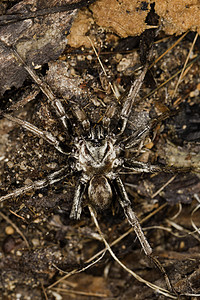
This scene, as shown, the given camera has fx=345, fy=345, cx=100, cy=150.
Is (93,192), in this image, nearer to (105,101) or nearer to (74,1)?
(105,101)

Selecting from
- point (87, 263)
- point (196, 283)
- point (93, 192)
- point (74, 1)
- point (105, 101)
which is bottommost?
point (196, 283)

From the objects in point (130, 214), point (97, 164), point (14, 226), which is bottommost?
point (130, 214)

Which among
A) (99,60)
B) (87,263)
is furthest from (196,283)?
(99,60)

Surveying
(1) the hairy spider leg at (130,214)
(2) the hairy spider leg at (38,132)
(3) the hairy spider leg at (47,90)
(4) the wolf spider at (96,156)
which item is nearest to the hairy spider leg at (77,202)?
(4) the wolf spider at (96,156)

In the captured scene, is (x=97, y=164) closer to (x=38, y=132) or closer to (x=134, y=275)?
(x=38, y=132)

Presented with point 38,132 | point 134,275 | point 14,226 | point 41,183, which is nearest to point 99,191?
point 41,183
